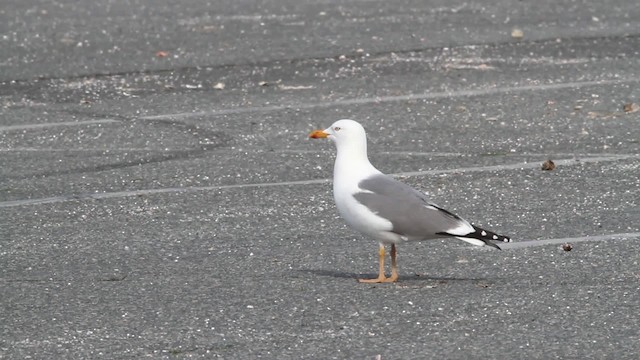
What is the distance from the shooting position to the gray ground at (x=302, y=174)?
6.73 metres

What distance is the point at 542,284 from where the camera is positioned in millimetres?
7332

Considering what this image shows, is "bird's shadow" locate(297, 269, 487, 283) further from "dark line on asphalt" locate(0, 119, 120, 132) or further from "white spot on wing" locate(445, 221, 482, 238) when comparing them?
"dark line on asphalt" locate(0, 119, 120, 132)

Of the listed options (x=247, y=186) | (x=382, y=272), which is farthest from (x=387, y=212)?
(x=247, y=186)

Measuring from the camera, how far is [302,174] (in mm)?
9977

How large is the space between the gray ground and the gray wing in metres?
0.32

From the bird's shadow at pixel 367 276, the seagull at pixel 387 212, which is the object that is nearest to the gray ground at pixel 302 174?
the bird's shadow at pixel 367 276

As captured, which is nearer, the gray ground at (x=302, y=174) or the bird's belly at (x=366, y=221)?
the gray ground at (x=302, y=174)

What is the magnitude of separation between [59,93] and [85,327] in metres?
6.28

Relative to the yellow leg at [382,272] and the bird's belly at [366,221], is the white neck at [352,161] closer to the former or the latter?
the bird's belly at [366,221]

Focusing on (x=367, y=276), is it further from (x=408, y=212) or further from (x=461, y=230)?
(x=461, y=230)

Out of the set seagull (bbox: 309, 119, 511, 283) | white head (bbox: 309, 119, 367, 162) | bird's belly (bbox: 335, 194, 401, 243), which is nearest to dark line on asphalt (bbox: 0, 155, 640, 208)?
white head (bbox: 309, 119, 367, 162)

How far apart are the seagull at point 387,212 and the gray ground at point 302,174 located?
275 millimetres

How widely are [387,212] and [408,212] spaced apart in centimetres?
11

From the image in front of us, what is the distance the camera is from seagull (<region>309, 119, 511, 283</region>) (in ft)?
23.6
